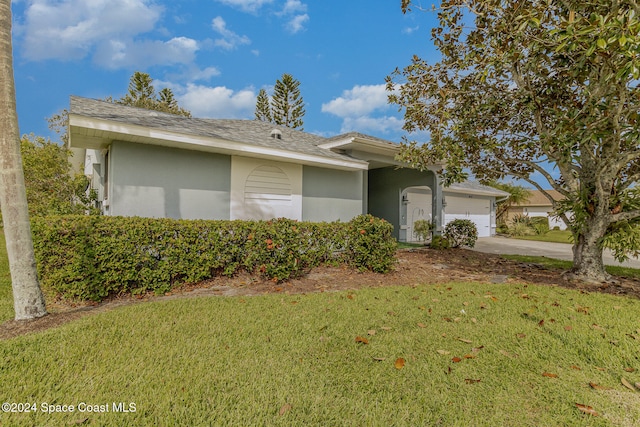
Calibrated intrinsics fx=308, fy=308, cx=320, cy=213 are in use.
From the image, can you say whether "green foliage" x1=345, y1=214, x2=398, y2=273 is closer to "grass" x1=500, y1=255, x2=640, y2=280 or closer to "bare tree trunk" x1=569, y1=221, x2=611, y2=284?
"bare tree trunk" x1=569, y1=221, x2=611, y2=284

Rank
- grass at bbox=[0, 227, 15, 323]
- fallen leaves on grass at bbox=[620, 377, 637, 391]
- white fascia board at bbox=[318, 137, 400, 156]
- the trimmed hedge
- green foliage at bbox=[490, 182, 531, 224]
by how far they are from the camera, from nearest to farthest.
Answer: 1. fallen leaves on grass at bbox=[620, 377, 637, 391]
2. grass at bbox=[0, 227, 15, 323]
3. the trimmed hedge
4. white fascia board at bbox=[318, 137, 400, 156]
5. green foliage at bbox=[490, 182, 531, 224]

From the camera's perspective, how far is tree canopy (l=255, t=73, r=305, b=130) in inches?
1233

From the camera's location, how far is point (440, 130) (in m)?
7.81

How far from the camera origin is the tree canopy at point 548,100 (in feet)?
16.3

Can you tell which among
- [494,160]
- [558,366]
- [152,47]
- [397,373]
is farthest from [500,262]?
[152,47]

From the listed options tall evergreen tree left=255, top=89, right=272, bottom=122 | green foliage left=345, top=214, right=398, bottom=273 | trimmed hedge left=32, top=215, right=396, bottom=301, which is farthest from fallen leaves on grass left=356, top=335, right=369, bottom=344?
tall evergreen tree left=255, top=89, right=272, bottom=122

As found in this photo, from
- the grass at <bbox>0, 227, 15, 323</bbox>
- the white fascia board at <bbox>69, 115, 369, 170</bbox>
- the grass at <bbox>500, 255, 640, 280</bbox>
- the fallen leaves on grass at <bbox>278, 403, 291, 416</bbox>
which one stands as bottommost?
the fallen leaves on grass at <bbox>278, 403, 291, 416</bbox>

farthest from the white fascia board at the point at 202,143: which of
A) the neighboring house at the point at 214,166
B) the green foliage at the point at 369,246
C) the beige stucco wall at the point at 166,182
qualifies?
the green foliage at the point at 369,246

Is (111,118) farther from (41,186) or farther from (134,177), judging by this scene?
(41,186)

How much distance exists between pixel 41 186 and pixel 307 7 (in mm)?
10719

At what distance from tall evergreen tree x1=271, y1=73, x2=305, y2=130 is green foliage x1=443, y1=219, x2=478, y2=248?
22.3 meters

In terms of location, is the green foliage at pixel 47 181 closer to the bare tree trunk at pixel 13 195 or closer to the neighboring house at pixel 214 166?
the neighboring house at pixel 214 166

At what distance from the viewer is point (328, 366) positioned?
2.80m

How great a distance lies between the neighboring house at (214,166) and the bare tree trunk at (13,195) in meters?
2.35
